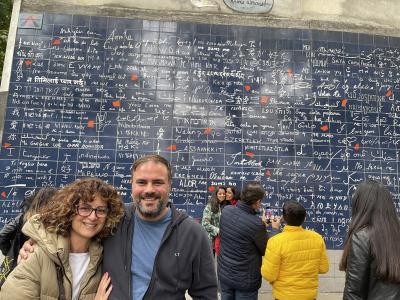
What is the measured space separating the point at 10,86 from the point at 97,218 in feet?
17.5

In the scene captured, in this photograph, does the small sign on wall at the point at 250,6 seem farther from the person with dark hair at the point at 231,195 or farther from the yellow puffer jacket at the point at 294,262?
the yellow puffer jacket at the point at 294,262

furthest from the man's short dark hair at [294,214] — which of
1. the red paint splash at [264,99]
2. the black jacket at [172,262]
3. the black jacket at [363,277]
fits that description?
the red paint splash at [264,99]

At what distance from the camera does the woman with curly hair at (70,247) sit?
5.58 feet

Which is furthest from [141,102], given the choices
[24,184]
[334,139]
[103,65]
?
[334,139]

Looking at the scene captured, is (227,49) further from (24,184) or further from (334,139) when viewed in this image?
(24,184)

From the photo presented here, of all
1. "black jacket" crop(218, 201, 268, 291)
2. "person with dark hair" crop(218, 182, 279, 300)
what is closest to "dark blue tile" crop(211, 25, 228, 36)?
"person with dark hair" crop(218, 182, 279, 300)

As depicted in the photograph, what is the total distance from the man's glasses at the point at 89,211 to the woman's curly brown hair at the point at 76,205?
27mm

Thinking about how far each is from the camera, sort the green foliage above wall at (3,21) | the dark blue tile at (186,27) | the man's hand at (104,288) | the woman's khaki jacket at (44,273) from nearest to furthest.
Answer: the woman's khaki jacket at (44,273) < the man's hand at (104,288) < the dark blue tile at (186,27) < the green foliage above wall at (3,21)

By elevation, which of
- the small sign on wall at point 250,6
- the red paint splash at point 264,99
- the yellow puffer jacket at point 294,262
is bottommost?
the yellow puffer jacket at point 294,262

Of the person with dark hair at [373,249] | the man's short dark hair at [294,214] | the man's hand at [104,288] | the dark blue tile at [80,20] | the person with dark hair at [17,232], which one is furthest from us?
the dark blue tile at [80,20]

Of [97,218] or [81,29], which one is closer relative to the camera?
[97,218]

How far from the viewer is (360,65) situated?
6.84 metres

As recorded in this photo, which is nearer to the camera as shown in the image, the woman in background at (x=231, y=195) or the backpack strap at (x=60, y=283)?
the backpack strap at (x=60, y=283)

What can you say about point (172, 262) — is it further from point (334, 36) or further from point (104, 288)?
point (334, 36)
